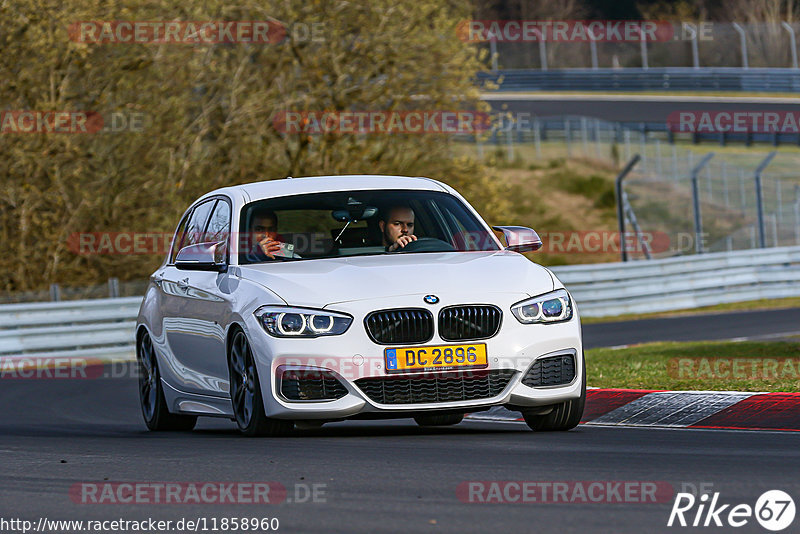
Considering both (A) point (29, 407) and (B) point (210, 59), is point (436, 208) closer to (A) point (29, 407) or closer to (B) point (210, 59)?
(A) point (29, 407)

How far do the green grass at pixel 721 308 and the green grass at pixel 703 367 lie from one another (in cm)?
971

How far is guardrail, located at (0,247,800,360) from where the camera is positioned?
2123cm

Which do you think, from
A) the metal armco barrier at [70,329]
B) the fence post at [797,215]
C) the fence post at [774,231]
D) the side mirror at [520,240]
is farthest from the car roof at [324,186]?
the fence post at [797,215]

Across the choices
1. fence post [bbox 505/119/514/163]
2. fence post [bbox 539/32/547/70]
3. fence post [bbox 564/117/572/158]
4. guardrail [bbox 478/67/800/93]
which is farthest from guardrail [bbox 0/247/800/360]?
fence post [bbox 539/32/547/70]

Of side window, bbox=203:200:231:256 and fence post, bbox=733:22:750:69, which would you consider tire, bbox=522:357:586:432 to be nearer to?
side window, bbox=203:200:231:256

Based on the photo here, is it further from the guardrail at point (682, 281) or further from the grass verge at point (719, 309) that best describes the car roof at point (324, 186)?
the grass verge at point (719, 309)

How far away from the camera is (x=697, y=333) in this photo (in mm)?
20656

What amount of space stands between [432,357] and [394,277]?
543 mm

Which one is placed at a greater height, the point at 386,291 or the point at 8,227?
the point at 386,291

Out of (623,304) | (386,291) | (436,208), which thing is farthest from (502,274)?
(623,304)

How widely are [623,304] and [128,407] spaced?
13.7 meters

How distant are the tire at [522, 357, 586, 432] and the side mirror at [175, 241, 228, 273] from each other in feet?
→ 6.95

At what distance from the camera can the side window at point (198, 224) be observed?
416 inches

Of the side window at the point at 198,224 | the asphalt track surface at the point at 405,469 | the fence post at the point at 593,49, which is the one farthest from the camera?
the fence post at the point at 593,49
